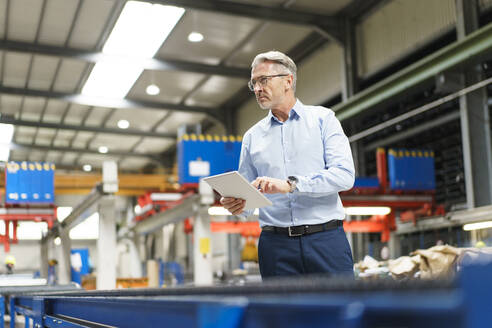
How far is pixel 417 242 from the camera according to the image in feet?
32.1

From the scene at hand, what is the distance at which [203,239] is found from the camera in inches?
327

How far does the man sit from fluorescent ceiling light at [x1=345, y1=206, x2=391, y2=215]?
6.87m

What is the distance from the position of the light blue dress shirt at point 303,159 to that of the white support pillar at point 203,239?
5953mm

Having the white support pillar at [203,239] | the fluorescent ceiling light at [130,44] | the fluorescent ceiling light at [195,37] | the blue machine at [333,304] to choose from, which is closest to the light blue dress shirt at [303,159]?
the blue machine at [333,304]

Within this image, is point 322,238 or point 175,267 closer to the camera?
point 322,238

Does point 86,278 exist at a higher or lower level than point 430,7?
lower

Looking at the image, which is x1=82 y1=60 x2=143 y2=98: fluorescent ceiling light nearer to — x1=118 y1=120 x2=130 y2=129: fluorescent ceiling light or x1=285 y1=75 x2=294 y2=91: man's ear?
x1=118 y1=120 x2=130 y2=129: fluorescent ceiling light

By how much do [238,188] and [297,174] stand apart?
0.28 m

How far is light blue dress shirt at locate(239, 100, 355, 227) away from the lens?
214cm

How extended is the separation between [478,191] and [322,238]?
7.02m

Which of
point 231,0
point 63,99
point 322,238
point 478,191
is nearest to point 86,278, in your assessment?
point 63,99

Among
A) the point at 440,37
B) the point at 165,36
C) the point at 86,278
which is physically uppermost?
the point at 165,36

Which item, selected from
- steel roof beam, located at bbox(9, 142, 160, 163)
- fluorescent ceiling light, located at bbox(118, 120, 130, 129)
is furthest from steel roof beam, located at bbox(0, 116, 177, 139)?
steel roof beam, located at bbox(9, 142, 160, 163)

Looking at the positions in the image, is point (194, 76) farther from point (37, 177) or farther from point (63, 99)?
point (37, 177)
